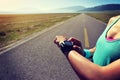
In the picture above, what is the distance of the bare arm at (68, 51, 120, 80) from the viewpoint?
1137 millimetres

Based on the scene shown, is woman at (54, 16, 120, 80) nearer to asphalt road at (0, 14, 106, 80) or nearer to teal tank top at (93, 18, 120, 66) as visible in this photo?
teal tank top at (93, 18, 120, 66)

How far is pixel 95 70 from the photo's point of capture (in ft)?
3.82

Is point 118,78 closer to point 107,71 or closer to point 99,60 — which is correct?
point 107,71

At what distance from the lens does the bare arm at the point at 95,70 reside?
1137 millimetres

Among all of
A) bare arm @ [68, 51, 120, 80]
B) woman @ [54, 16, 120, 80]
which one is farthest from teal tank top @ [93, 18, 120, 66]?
bare arm @ [68, 51, 120, 80]

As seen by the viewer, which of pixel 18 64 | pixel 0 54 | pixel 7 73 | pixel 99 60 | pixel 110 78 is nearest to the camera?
pixel 110 78

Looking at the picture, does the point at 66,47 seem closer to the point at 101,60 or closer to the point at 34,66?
the point at 101,60

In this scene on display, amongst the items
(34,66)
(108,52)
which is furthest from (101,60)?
(34,66)

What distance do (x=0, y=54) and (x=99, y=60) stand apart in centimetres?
686

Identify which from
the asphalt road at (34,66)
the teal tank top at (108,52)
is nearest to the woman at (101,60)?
the teal tank top at (108,52)

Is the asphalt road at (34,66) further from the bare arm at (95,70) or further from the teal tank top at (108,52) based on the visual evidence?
the bare arm at (95,70)

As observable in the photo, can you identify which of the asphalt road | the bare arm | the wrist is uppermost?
the wrist

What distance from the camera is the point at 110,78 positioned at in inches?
44.9

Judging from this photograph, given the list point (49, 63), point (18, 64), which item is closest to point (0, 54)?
point (18, 64)
